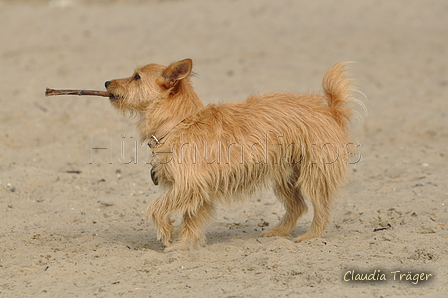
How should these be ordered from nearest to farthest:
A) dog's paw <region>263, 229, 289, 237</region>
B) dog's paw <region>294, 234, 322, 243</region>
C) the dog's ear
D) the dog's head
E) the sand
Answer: the sand
the dog's ear
the dog's head
dog's paw <region>294, 234, 322, 243</region>
dog's paw <region>263, 229, 289, 237</region>

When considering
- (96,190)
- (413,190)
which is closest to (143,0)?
(96,190)

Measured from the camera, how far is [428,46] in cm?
1430

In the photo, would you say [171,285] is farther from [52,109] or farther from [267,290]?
[52,109]

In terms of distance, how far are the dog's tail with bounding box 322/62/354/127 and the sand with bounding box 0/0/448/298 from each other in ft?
3.92

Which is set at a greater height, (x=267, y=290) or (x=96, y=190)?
(x=96, y=190)

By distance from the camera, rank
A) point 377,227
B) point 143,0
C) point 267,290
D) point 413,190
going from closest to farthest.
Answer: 1. point 267,290
2. point 377,227
3. point 413,190
4. point 143,0

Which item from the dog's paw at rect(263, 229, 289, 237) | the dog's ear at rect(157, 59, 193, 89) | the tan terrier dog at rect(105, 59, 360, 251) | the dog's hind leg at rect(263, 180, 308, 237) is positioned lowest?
Result: the dog's paw at rect(263, 229, 289, 237)

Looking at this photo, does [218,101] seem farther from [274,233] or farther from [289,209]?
[274,233]

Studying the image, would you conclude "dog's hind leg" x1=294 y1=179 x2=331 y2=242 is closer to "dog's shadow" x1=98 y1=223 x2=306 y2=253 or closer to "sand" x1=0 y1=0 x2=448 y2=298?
"sand" x1=0 y1=0 x2=448 y2=298

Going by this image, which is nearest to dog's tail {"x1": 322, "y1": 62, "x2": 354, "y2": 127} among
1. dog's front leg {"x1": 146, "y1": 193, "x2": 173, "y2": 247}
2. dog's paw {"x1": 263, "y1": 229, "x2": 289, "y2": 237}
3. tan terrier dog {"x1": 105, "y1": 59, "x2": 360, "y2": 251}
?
tan terrier dog {"x1": 105, "y1": 59, "x2": 360, "y2": 251}

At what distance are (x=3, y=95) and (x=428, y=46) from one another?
10048mm

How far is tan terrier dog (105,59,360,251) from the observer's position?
17.0ft

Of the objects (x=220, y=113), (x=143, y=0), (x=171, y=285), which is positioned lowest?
(x=171, y=285)

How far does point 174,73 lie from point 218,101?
11.4 ft
